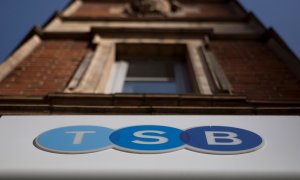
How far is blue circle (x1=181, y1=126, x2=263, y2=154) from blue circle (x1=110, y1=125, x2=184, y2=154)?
9 cm

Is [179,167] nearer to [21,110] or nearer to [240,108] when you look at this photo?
[240,108]

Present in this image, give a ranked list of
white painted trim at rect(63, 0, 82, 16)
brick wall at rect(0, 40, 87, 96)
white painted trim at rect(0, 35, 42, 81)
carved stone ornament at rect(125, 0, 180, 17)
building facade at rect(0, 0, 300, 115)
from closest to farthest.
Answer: building facade at rect(0, 0, 300, 115)
brick wall at rect(0, 40, 87, 96)
white painted trim at rect(0, 35, 42, 81)
carved stone ornament at rect(125, 0, 180, 17)
white painted trim at rect(63, 0, 82, 16)

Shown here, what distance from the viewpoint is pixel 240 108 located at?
357cm

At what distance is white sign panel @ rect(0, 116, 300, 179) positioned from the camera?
1900 millimetres

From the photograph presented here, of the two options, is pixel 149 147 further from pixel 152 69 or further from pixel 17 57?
pixel 17 57

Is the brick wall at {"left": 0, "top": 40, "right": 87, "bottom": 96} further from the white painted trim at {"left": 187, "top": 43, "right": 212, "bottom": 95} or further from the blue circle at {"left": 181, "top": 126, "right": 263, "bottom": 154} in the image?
the blue circle at {"left": 181, "top": 126, "right": 263, "bottom": 154}

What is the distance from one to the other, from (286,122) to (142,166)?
133cm

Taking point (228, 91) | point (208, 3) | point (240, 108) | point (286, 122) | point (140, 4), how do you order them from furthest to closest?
1. point (208, 3)
2. point (140, 4)
3. point (228, 91)
4. point (240, 108)
5. point (286, 122)

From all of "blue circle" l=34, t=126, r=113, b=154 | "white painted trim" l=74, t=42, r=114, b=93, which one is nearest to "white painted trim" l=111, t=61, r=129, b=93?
"white painted trim" l=74, t=42, r=114, b=93

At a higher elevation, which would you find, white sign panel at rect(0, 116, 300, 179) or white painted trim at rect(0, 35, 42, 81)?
white painted trim at rect(0, 35, 42, 81)

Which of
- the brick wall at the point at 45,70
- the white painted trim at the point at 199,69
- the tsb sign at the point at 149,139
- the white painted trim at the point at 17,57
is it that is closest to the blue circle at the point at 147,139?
the tsb sign at the point at 149,139

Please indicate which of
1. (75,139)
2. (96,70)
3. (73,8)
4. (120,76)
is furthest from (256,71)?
(73,8)

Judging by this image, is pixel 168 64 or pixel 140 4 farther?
pixel 140 4

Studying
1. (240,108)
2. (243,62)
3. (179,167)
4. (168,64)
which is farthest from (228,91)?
(179,167)
